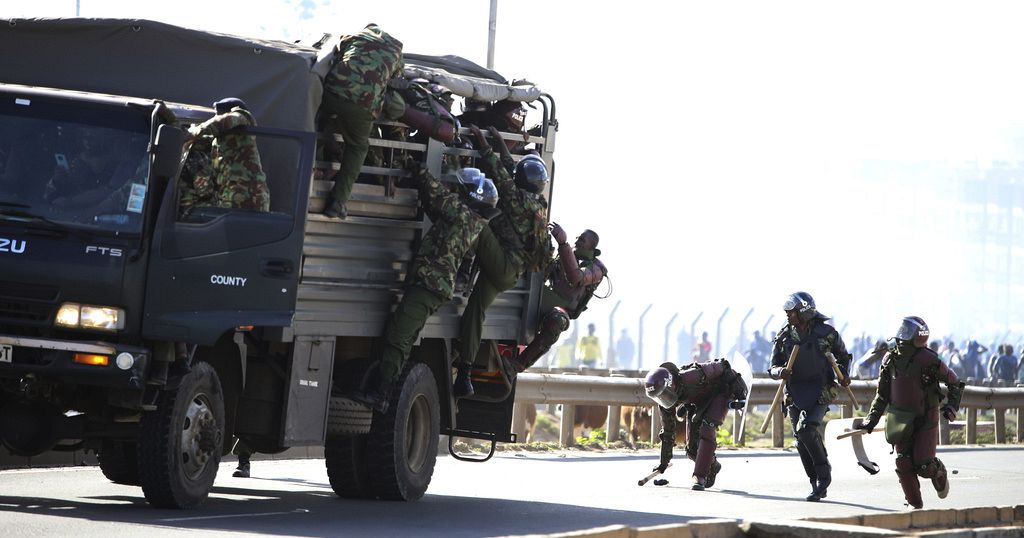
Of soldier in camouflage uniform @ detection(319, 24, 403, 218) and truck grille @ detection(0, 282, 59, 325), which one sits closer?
truck grille @ detection(0, 282, 59, 325)

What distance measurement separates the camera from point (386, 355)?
13.1 m

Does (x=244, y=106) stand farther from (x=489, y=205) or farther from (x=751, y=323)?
(x=751, y=323)

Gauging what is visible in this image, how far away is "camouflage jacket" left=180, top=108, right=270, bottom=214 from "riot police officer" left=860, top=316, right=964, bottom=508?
6.29 meters

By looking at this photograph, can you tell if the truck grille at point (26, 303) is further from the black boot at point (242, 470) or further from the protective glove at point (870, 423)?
the protective glove at point (870, 423)

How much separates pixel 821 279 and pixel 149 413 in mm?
107041

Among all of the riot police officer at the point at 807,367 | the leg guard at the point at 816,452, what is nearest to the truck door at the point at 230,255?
the leg guard at the point at 816,452

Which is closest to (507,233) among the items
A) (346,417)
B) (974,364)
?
(346,417)

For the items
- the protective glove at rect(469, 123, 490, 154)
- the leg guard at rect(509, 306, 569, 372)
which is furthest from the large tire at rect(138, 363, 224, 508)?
the leg guard at rect(509, 306, 569, 372)

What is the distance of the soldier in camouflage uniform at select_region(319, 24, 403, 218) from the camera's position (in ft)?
40.3

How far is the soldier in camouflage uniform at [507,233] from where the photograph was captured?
46.3ft

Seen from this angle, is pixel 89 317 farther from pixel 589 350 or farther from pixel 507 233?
pixel 589 350

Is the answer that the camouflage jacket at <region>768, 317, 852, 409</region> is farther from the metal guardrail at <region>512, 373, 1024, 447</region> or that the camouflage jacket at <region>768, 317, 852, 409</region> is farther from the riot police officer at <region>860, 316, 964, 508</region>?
the metal guardrail at <region>512, 373, 1024, 447</region>

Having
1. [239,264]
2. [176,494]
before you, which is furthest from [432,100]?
[176,494]

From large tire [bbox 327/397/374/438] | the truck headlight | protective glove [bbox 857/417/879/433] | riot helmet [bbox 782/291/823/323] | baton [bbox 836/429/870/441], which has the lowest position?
large tire [bbox 327/397/374/438]
